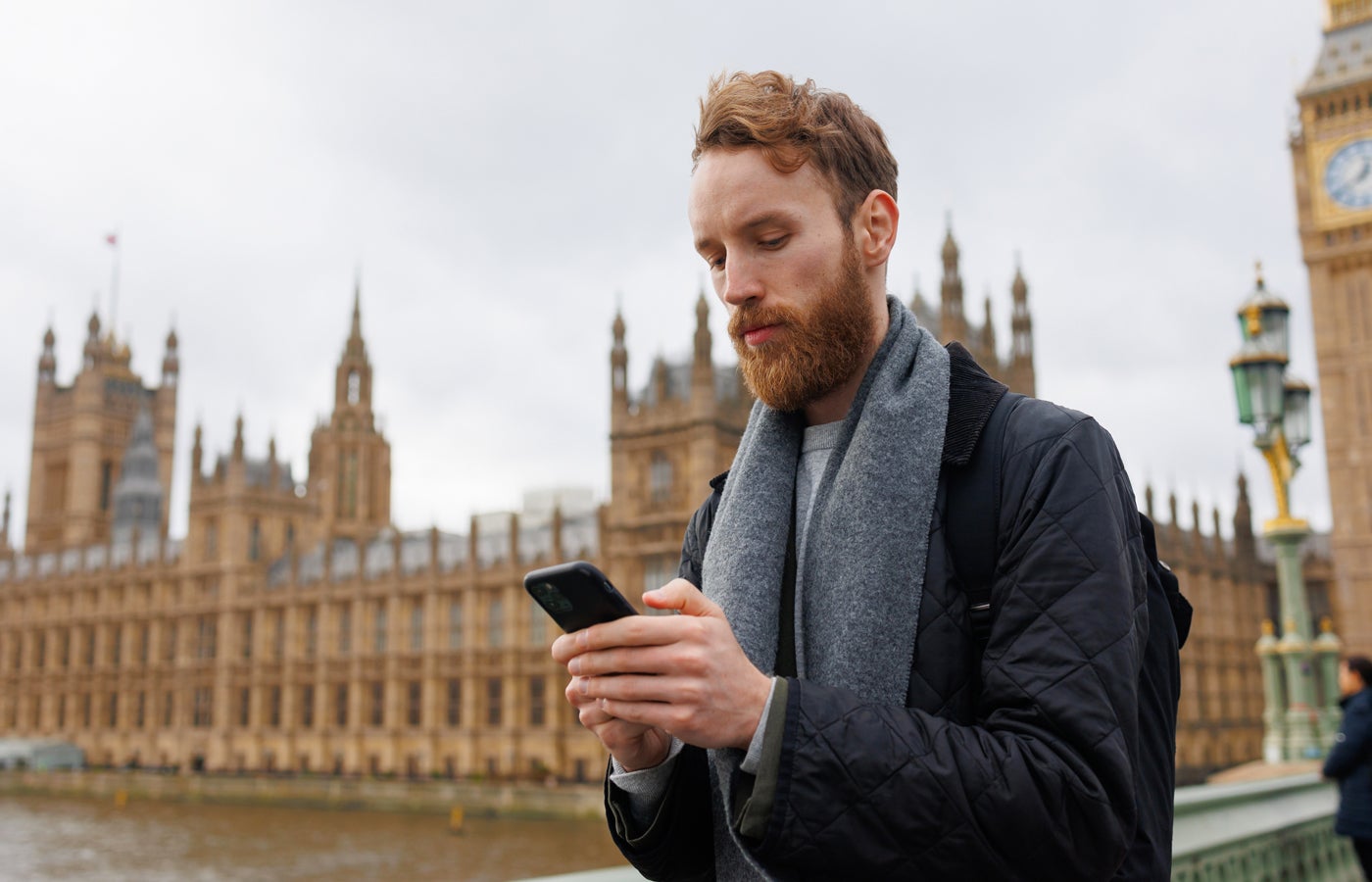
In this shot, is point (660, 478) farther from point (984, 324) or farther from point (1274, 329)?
point (1274, 329)

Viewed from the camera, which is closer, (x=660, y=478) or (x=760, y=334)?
(x=760, y=334)

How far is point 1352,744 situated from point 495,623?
113 ft

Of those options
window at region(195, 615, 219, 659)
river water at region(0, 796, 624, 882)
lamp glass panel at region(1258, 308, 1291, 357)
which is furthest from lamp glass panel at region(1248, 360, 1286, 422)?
window at region(195, 615, 219, 659)

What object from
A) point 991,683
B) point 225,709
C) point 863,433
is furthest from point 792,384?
point 225,709

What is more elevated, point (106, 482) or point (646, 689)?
point (106, 482)

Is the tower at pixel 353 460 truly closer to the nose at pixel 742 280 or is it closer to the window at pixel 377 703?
the window at pixel 377 703

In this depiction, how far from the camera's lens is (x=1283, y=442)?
33.7 ft

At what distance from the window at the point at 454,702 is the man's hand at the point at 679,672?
125 feet

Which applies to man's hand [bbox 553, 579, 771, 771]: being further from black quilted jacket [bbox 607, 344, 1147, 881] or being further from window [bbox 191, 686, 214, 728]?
window [bbox 191, 686, 214, 728]

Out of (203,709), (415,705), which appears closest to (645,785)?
(415,705)

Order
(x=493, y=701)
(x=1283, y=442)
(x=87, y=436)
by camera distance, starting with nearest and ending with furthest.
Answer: (x=1283, y=442), (x=493, y=701), (x=87, y=436)

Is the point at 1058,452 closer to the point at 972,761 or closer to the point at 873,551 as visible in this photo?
the point at 873,551

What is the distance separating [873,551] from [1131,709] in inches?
12.0

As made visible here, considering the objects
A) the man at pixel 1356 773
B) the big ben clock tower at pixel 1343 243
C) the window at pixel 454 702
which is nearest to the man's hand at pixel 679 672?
the man at pixel 1356 773
